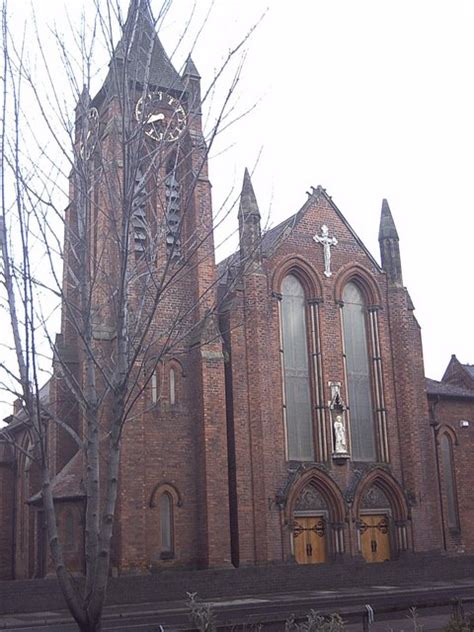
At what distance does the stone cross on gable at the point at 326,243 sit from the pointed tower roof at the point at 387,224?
2286 mm

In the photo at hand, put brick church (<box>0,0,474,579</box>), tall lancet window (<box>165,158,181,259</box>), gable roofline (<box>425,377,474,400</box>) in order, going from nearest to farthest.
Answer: tall lancet window (<box>165,158,181,259</box>)
brick church (<box>0,0,474,579</box>)
gable roofline (<box>425,377,474,400</box>)

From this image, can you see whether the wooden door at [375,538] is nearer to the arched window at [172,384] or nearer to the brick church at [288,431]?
the brick church at [288,431]

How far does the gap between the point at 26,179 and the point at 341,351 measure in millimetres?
21691

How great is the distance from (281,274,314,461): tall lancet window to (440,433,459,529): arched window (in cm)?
656

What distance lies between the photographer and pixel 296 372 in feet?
94.8

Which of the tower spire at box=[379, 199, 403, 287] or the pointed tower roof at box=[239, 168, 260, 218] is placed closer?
the pointed tower roof at box=[239, 168, 260, 218]

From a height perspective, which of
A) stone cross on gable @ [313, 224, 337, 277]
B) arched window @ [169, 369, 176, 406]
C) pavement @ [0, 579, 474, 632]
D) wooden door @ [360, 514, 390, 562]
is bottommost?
pavement @ [0, 579, 474, 632]

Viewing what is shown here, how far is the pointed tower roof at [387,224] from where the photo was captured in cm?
3141

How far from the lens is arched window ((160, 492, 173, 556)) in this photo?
25.3 meters

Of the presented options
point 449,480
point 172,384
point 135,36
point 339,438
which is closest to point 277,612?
point 172,384

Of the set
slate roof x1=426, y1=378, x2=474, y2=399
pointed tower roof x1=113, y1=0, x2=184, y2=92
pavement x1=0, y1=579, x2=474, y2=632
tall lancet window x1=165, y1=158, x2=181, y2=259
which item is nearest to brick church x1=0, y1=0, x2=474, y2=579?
slate roof x1=426, y1=378, x2=474, y2=399

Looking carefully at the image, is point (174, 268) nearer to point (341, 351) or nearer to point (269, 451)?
point (269, 451)

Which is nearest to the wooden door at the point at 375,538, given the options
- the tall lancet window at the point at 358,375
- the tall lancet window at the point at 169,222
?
the tall lancet window at the point at 358,375

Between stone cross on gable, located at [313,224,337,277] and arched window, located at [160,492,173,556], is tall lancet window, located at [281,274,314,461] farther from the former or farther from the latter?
arched window, located at [160,492,173,556]
